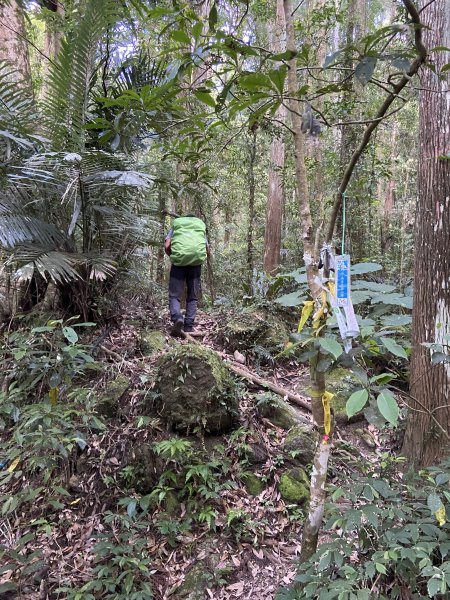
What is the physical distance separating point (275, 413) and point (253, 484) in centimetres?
74

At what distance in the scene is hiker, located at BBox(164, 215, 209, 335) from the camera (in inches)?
191

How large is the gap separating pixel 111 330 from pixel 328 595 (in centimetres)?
351

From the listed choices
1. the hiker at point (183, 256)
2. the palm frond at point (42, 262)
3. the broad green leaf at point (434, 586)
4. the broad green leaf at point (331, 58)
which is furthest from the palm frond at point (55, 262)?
the broad green leaf at point (434, 586)

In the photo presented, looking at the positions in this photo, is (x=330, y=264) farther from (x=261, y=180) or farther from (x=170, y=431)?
(x=261, y=180)

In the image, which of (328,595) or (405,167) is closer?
(328,595)

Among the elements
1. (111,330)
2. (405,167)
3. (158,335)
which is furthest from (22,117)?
(405,167)

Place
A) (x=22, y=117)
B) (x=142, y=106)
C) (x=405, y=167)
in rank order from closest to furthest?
(x=142, y=106)
(x=22, y=117)
(x=405, y=167)

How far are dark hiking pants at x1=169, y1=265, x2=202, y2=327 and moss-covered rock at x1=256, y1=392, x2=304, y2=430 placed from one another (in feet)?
5.68

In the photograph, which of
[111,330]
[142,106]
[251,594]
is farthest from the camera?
[111,330]

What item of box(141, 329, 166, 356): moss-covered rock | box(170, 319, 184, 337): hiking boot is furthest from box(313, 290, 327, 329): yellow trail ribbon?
box(170, 319, 184, 337): hiking boot

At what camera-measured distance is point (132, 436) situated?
10.9 feet

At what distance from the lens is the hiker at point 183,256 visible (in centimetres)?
485

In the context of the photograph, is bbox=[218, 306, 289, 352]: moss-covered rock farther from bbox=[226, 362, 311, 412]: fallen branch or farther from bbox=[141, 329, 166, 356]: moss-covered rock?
bbox=[141, 329, 166, 356]: moss-covered rock

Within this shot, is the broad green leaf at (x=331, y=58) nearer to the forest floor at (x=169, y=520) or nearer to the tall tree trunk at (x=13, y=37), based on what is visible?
the forest floor at (x=169, y=520)
